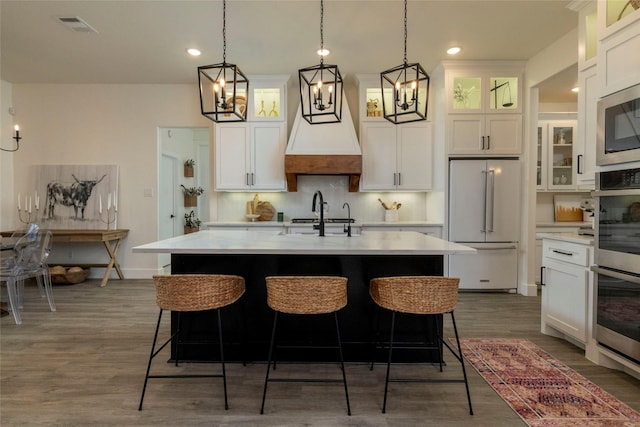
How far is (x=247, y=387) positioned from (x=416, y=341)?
3.91ft

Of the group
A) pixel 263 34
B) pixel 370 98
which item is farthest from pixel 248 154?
pixel 370 98

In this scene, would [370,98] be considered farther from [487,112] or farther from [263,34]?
[263,34]

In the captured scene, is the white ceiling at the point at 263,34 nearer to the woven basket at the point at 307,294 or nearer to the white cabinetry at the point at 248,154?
the white cabinetry at the point at 248,154

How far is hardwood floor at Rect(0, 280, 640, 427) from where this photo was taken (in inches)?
72.9

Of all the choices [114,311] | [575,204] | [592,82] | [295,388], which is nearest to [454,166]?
[592,82]

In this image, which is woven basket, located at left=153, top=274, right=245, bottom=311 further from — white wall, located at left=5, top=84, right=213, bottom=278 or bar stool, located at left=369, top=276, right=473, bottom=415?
white wall, located at left=5, top=84, right=213, bottom=278

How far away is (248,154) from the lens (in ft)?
15.7

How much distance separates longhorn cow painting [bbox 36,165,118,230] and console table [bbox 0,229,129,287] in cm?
30

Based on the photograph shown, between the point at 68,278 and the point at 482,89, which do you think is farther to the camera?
the point at 68,278

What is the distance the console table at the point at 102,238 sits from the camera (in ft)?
15.2

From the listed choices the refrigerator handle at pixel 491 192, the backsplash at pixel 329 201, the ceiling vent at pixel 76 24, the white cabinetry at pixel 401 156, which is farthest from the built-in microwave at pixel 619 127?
the ceiling vent at pixel 76 24

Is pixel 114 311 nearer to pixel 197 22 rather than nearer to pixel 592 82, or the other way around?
pixel 197 22

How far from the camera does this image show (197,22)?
132 inches

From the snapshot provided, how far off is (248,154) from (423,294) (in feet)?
11.6
